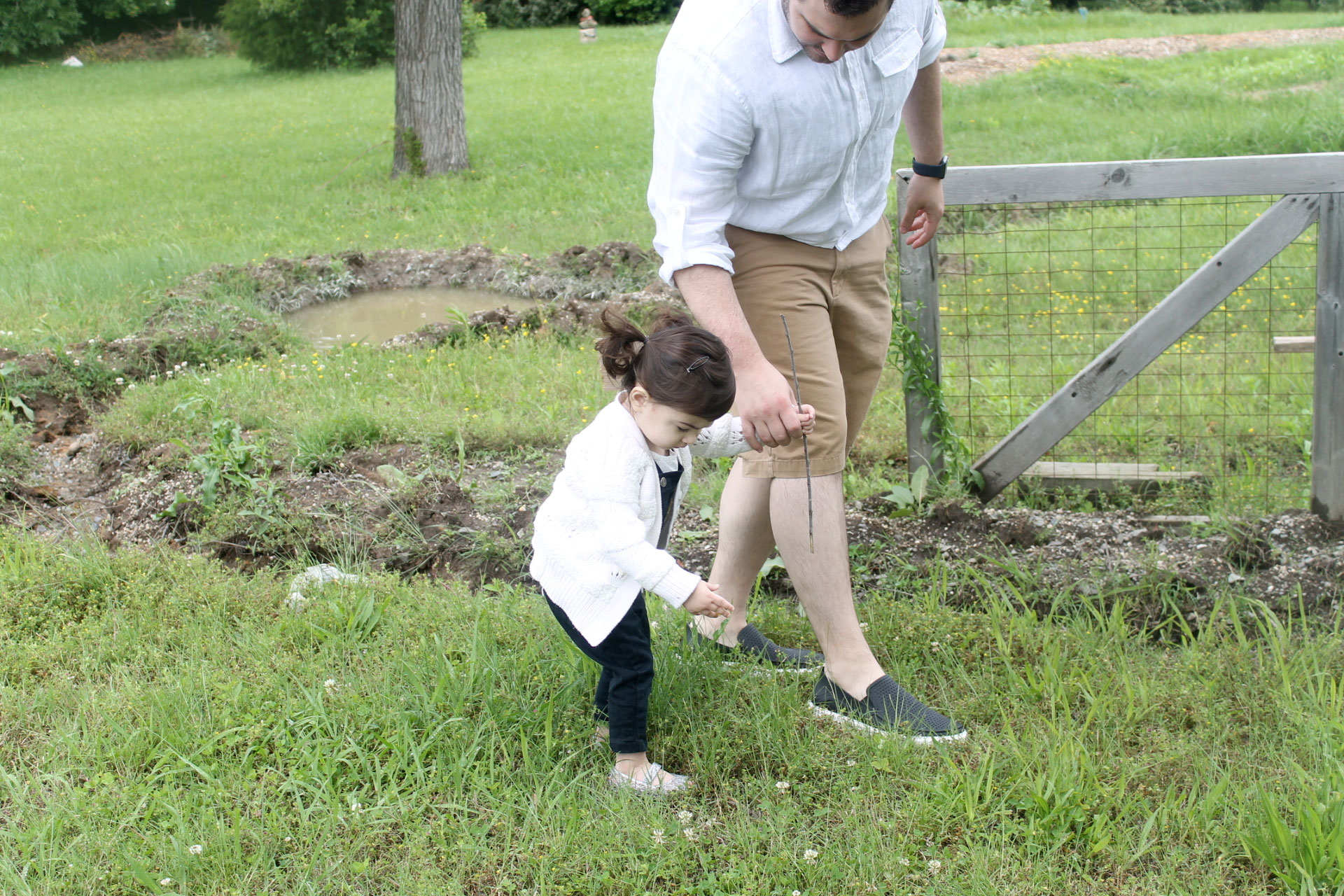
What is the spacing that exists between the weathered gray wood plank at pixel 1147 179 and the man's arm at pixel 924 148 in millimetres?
182

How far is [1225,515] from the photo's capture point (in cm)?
364

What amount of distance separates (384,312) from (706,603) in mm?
5359

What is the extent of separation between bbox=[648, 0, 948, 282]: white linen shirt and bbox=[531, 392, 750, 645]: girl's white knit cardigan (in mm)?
465

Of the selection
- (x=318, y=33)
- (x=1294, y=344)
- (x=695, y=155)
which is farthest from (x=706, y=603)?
(x=318, y=33)

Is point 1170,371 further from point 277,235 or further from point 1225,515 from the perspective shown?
point 277,235

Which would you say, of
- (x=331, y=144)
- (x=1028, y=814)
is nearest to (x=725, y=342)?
(x=1028, y=814)

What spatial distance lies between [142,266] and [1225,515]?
6698mm

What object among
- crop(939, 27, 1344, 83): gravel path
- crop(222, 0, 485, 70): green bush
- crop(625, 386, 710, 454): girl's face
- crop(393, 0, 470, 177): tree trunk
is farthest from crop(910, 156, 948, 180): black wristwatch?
crop(222, 0, 485, 70): green bush

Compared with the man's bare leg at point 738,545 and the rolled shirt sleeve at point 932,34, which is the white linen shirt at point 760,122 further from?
the man's bare leg at point 738,545

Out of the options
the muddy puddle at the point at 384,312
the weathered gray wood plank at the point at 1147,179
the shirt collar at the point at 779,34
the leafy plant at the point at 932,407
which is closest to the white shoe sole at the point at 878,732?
the leafy plant at the point at 932,407

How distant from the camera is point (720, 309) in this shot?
2363 mm

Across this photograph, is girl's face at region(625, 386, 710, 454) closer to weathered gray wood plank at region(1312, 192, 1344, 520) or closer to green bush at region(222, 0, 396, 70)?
weathered gray wood plank at region(1312, 192, 1344, 520)

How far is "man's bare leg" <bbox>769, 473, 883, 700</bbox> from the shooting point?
2668 mm

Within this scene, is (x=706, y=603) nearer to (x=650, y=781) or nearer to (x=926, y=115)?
(x=650, y=781)
